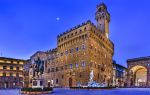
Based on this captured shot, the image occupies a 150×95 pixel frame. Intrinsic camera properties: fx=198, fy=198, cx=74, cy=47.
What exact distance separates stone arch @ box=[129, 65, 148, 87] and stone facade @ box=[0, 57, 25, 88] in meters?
49.1

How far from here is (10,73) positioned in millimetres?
86625

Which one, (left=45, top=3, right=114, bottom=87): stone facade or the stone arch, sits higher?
(left=45, top=3, right=114, bottom=87): stone facade

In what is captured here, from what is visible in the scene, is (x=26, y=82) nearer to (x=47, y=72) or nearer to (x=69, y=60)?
(x=47, y=72)

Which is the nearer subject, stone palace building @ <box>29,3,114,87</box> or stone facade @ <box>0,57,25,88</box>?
stone palace building @ <box>29,3,114,87</box>

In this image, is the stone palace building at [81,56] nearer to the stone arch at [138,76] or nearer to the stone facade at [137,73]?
the stone facade at [137,73]

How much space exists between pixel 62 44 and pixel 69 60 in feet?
25.1

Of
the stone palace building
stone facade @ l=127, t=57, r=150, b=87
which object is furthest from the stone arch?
the stone palace building

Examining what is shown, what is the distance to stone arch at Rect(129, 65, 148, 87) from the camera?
274 ft

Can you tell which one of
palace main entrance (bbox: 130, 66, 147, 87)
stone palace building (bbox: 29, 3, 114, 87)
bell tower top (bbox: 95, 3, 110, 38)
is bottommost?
palace main entrance (bbox: 130, 66, 147, 87)

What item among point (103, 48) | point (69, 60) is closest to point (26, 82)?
point (69, 60)

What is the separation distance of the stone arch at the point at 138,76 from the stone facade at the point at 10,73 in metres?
49.1

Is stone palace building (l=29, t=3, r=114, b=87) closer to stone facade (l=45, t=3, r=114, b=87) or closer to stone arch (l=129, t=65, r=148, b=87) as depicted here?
stone facade (l=45, t=3, r=114, b=87)

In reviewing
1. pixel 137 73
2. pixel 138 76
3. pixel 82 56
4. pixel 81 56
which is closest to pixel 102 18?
pixel 81 56

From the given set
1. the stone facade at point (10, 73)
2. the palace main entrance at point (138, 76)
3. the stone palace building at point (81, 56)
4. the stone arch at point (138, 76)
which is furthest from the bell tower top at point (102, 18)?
the stone facade at point (10, 73)
